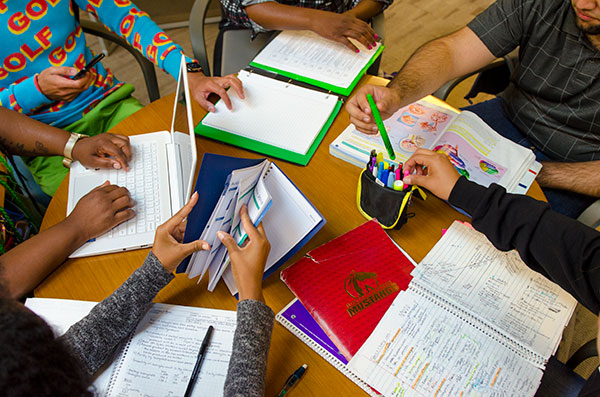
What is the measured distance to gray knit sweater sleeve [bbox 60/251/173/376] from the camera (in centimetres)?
70

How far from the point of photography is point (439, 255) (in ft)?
2.90

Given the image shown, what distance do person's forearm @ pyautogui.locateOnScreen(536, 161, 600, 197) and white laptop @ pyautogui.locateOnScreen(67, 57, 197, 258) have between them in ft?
3.47

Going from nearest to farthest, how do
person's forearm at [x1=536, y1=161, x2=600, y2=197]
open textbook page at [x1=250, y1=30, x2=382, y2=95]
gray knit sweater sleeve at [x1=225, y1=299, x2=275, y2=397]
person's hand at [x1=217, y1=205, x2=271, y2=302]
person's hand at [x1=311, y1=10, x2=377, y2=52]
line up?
gray knit sweater sleeve at [x1=225, y1=299, x2=275, y2=397]
person's hand at [x1=217, y1=205, x2=271, y2=302]
person's forearm at [x1=536, y1=161, x2=600, y2=197]
open textbook page at [x1=250, y1=30, x2=382, y2=95]
person's hand at [x1=311, y1=10, x2=377, y2=52]

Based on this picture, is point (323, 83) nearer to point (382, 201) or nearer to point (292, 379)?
point (382, 201)

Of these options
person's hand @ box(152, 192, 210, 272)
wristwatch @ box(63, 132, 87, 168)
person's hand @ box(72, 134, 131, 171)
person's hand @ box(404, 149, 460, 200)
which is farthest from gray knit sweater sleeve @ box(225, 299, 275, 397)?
wristwatch @ box(63, 132, 87, 168)

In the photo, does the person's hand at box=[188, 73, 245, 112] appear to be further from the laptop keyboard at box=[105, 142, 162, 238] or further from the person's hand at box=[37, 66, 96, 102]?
the person's hand at box=[37, 66, 96, 102]

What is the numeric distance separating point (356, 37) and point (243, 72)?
0.43 metres

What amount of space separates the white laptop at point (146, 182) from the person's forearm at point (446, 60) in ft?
2.38

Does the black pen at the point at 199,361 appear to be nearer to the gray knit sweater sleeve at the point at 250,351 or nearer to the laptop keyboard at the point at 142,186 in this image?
the gray knit sweater sleeve at the point at 250,351

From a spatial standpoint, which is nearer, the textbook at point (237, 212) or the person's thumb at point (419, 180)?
the textbook at point (237, 212)

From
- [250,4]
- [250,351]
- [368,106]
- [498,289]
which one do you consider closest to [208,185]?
[250,351]

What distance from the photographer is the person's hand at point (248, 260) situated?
2.46 feet

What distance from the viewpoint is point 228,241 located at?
0.76m

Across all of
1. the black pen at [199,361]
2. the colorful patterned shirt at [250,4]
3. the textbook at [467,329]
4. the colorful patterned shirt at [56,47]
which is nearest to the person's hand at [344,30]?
the colorful patterned shirt at [250,4]
